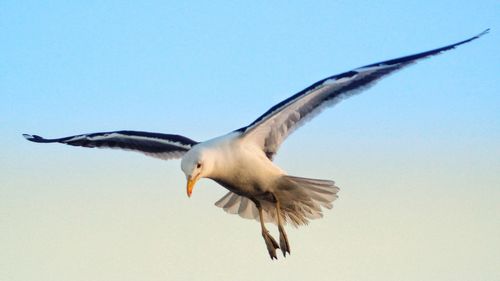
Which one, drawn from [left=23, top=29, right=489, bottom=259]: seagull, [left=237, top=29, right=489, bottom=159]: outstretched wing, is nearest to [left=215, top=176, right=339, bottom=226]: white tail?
[left=23, top=29, right=489, bottom=259]: seagull

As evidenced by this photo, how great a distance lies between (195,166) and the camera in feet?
30.0

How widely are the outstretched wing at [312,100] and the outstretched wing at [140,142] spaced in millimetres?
895

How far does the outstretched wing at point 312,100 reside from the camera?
30.8 ft

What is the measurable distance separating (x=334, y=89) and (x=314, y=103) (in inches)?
10.0

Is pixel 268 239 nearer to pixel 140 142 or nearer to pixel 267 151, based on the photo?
pixel 267 151

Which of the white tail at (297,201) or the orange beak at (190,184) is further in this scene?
the white tail at (297,201)

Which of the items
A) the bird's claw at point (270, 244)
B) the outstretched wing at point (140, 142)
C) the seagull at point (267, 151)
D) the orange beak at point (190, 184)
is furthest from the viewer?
the outstretched wing at point (140, 142)

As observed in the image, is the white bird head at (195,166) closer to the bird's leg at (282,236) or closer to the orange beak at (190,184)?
the orange beak at (190,184)

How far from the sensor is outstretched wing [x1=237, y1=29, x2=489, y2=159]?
370 inches

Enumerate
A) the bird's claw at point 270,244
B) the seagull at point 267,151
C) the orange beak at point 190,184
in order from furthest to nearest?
the bird's claw at point 270,244 → the seagull at point 267,151 → the orange beak at point 190,184

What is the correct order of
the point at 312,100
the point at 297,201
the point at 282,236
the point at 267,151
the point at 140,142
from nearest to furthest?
the point at 312,100
the point at 267,151
the point at 282,236
the point at 297,201
the point at 140,142

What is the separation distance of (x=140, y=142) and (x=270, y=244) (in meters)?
1.91

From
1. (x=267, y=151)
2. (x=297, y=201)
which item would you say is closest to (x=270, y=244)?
(x=297, y=201)

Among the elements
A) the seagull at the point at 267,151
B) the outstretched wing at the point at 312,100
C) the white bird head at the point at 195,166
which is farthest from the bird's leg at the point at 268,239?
the white bird head at the point at 195,166
